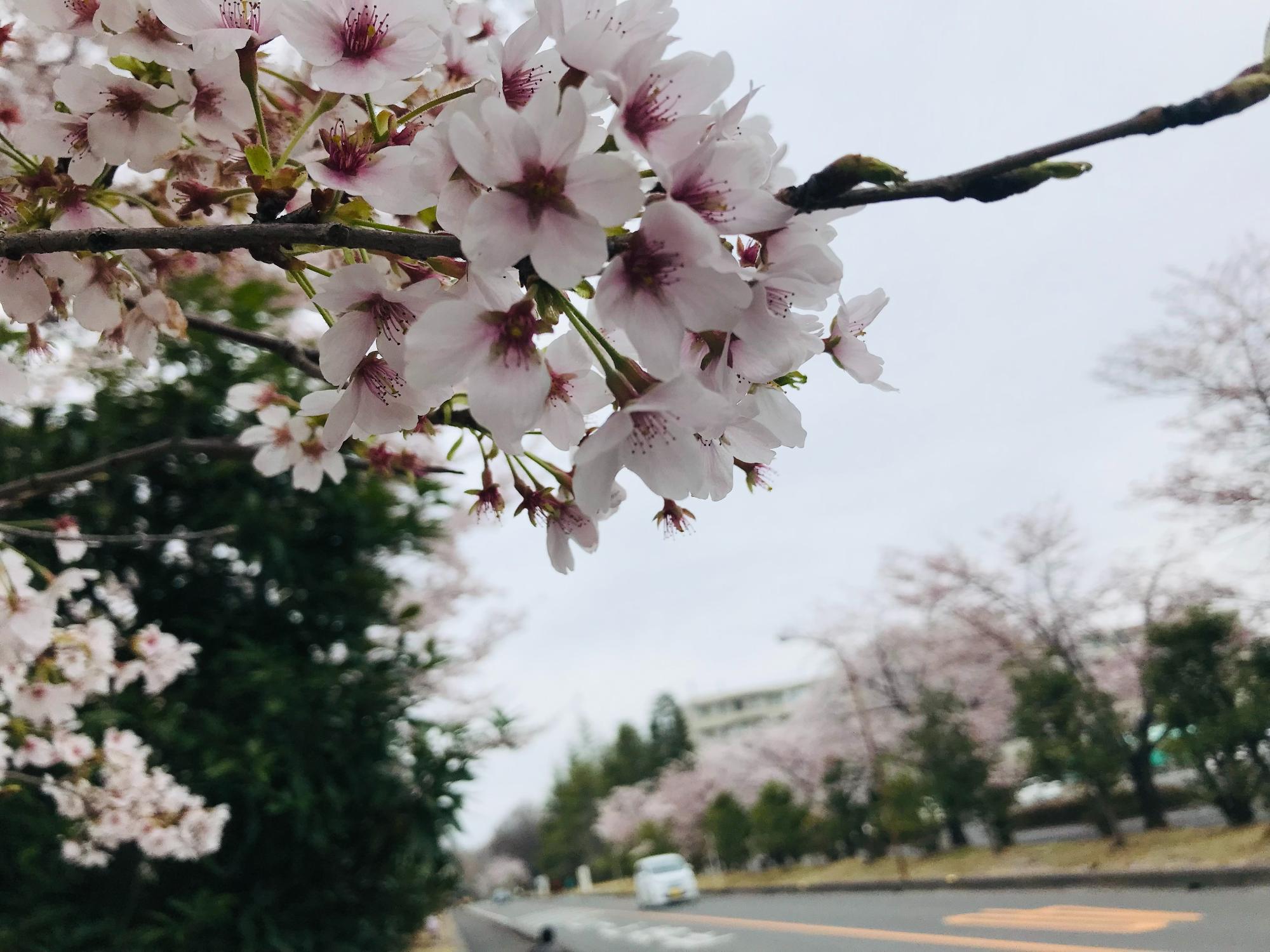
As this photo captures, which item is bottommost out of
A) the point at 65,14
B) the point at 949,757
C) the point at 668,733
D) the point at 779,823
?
the point at 779,823

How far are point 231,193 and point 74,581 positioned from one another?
1565 mm

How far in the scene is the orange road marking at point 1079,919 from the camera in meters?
6.87

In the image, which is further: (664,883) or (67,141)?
(664,883)

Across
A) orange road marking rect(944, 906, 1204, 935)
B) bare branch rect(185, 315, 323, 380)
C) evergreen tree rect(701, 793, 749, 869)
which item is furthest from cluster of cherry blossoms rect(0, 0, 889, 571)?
evergreen tree rect(701, 793, 749, 869)

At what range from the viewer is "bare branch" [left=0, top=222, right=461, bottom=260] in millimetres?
610

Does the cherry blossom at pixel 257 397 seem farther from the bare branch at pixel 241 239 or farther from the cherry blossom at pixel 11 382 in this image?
the bare branch at pixel 241 239

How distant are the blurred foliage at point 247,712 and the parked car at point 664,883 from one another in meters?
12.7

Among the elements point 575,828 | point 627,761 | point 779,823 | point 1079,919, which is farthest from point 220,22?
point 575,828

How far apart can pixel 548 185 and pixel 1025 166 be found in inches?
12.6

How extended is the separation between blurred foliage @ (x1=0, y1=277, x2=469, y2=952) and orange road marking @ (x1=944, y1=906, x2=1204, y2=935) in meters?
5.71

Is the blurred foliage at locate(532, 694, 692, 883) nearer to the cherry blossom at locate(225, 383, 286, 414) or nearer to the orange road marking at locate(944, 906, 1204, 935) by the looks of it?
the orange road marking at locate(944, 906, 1204, 935)

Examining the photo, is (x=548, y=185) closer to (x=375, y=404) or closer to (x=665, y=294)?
(x=665, y=294)

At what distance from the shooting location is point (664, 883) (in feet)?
57.6

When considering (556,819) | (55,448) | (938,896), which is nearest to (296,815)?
(55,448)
